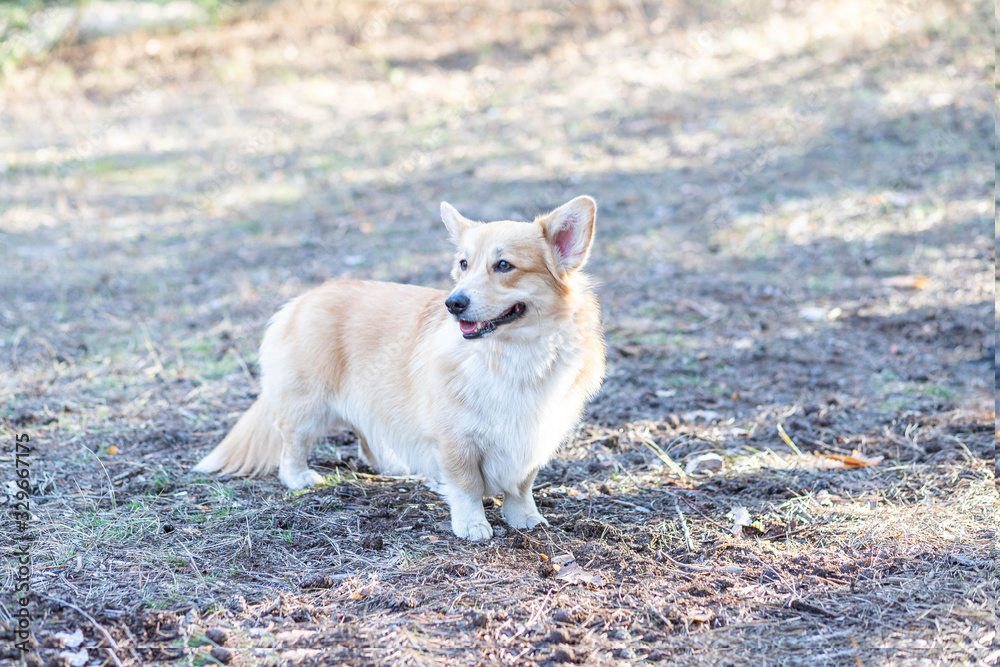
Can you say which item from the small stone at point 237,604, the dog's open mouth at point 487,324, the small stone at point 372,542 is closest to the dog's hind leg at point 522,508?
the small stone at point 372,542

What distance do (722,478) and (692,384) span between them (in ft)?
3.97

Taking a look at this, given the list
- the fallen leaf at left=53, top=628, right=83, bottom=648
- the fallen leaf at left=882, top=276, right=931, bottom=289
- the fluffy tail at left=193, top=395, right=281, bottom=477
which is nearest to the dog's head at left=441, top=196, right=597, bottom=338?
the fluffy tail at left=193, top=395, right=281, bottom=477

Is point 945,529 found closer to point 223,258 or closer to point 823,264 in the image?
point 823,264

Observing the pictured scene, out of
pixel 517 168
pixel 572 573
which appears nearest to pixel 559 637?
pixel 572 573

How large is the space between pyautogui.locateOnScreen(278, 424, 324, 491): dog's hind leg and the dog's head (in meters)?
1.23

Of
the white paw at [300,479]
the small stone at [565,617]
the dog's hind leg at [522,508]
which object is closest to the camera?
the small stone at [565,617]

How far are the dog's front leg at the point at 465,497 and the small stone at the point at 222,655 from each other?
1164 millimetres

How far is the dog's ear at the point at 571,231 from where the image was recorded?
10.9 feet

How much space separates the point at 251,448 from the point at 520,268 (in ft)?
5.77

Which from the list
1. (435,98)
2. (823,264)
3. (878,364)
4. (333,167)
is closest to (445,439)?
(878,364)

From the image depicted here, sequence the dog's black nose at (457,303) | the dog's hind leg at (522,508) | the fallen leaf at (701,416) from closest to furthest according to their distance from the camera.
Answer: the dog's black nose at (457,303), the dog's hind leg at (522,508), the fallen leaf at (701,416)

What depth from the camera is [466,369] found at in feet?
11.2

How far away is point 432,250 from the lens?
7.59 meters

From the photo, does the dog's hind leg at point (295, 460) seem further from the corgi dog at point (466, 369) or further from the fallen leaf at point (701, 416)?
the fallen leaf at point (701, 416)
